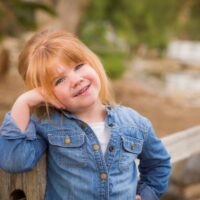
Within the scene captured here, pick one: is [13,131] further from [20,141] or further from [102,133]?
[102,133]

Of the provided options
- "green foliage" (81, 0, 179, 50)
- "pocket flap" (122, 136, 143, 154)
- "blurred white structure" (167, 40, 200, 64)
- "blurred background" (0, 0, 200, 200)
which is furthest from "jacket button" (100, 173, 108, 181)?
"blurred white structure" (167, 40, 200, 64)

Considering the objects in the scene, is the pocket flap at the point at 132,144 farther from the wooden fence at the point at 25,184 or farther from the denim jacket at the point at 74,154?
the wooden fence at the point at 25,184

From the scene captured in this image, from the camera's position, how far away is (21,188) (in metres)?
1.48

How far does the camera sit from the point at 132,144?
5.23 feet

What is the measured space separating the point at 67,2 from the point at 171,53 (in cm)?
2336

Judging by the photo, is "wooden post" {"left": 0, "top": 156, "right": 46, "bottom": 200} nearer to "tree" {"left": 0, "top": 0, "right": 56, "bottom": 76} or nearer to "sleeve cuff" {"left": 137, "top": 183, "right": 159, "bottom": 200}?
"sleeve cuff" {"left": 137, "top": 183, "right": 159, "bottom": 200}

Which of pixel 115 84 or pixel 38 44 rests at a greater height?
pixel 115 84

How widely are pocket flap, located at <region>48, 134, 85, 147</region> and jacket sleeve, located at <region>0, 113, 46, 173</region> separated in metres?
0.05

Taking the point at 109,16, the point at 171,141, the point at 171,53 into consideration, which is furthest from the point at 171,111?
the point at 171,53

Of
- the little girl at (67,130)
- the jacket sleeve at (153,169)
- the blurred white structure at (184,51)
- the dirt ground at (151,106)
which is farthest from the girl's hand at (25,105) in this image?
the blurred white structure at (184,51)

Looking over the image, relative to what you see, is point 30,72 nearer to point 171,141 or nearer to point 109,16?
point 171,141

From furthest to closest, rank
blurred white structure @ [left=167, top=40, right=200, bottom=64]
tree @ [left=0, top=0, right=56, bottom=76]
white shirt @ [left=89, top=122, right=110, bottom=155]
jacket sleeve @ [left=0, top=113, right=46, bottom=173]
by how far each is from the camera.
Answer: blurred white structure @ [left=167, top=40, right=200, bottom=64], tree @ [left=0, top=0, right=56, bottom=76], white shirt @ [left=89, top=122, right=110, bottom=155], jacket sleeve @ [left=0, top=113, right=46, bottom=173]

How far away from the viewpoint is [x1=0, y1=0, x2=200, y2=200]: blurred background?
6.33 m

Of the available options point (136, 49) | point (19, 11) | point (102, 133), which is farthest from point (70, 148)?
point (136, 49)
